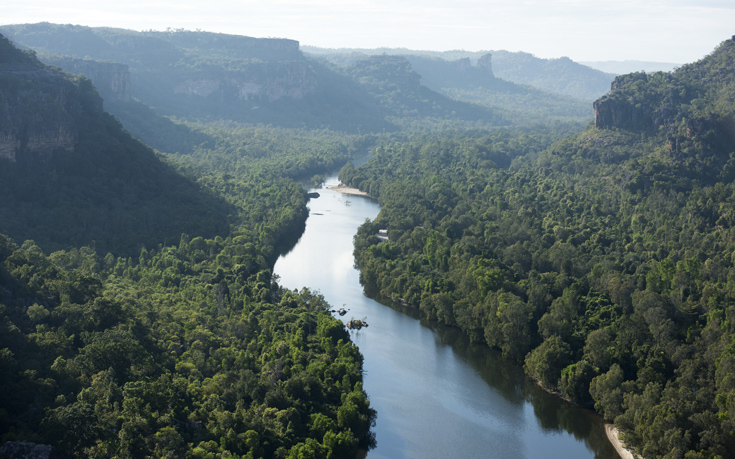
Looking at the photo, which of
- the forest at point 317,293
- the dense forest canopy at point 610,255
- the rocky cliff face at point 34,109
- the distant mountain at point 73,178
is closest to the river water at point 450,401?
the forest at point 317,293

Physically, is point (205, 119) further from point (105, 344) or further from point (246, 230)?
point (105, 344)

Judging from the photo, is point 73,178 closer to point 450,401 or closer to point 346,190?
point 450,401

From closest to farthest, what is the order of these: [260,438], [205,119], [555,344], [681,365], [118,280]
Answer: [260,438]
[681,365]
[555,344]
[118,280]
[205,119]

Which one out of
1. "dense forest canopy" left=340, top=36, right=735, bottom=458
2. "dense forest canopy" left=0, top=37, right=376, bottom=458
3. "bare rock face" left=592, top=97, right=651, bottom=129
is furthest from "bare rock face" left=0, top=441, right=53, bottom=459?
"bare rock face" left=592, top=97, right=651, bottom=129

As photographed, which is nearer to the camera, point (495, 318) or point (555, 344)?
point (555, 344)

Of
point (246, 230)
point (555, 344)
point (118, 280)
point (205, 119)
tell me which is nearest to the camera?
point (555, 344)

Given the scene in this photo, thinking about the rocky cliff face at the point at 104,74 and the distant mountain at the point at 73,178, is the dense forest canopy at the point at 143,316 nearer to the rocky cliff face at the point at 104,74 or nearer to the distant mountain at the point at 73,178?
the distant mountain at the point at 73,178

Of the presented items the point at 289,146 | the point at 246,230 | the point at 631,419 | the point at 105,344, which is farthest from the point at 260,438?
the point at 289,146

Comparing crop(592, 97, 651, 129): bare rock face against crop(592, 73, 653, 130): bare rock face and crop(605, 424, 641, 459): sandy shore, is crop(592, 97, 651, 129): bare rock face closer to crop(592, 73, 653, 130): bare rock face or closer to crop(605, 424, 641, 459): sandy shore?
crop(592, 73, 653, 130): bare rock face
